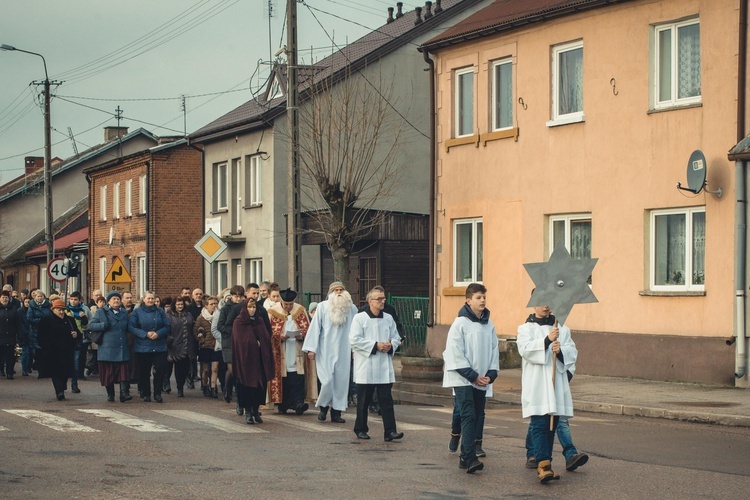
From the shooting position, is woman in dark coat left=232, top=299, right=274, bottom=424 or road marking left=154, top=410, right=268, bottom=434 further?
woman in dark coat left=232, top=299, right=274, bottom=424

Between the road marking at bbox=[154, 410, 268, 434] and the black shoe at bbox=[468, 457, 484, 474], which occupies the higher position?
the black shoe at bbox=[468, 457, 484, 474]

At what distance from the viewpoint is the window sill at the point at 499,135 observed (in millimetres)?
25241

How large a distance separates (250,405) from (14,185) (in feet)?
199

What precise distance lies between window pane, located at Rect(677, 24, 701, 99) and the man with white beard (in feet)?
27.3

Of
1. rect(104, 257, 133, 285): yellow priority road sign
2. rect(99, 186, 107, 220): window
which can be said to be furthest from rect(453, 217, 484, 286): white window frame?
rect(99, 186, 107, 220): window

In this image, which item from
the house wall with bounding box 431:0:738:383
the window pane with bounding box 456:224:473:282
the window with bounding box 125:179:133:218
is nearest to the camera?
the house wall with bounding box 431:0:738:383

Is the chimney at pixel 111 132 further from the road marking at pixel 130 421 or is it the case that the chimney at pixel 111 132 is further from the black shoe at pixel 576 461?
the black shoe at pixel 576 461

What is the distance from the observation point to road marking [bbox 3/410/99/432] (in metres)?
14.7

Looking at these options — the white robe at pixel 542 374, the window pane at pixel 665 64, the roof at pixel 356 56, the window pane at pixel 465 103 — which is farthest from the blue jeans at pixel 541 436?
the roof at pixel 356 56

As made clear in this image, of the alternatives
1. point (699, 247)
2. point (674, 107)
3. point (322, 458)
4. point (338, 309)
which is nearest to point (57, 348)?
point (338, 309)

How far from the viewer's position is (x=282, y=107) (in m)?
35.7

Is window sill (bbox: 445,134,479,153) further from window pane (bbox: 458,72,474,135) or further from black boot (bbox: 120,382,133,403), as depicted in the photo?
black boot (bbox: 120,382,133,403)

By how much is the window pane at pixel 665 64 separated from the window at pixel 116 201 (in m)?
29.1

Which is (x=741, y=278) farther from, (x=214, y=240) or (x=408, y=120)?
(x=408, y=120)
